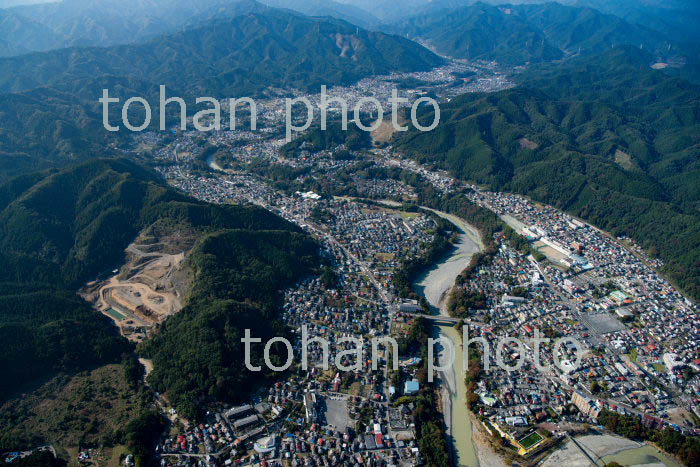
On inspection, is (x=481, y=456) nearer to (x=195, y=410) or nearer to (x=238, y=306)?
(x=195, y=410)

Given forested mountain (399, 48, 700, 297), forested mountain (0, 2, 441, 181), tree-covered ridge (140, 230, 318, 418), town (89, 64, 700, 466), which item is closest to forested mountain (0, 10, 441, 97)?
forested mountain (0, 2, 441, 181)

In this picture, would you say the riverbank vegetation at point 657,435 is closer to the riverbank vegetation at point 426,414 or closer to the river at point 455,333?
the river at point 455,333

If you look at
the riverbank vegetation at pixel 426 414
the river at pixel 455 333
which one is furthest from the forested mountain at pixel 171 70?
the riverbank vegetation at pixel 426 414

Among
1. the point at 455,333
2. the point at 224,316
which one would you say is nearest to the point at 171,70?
the point at 224,316

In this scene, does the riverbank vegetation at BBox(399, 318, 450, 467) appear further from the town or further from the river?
the river

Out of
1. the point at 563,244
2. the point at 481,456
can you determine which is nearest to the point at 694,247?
the point at 563,244
